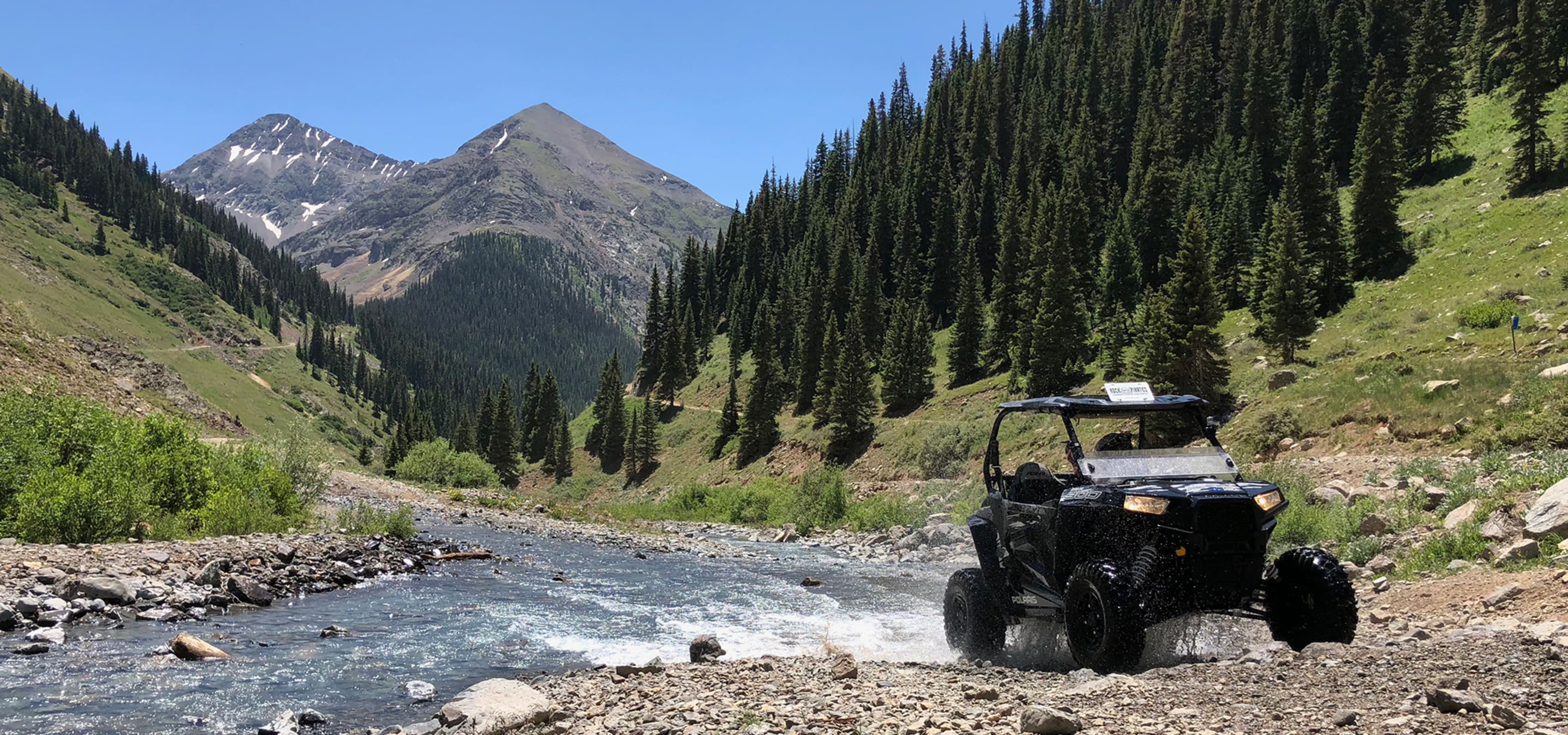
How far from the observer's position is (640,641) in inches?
559

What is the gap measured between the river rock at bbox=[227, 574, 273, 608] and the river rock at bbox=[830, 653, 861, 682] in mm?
12885

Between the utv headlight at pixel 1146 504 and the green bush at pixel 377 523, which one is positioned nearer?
the utv headlight at pixel 1146 504

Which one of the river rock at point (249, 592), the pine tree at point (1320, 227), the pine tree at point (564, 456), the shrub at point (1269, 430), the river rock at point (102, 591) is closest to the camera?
the river rock at point (102, 591)

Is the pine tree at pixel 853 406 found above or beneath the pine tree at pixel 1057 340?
beneath

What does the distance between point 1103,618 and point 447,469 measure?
78.8 m

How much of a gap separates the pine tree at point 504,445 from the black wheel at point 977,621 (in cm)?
9184

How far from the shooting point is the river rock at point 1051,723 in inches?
226

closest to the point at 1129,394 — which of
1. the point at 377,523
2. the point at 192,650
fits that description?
the point at 192,650

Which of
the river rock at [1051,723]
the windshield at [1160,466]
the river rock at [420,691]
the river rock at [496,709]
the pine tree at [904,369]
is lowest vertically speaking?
the river rock at [420,691]

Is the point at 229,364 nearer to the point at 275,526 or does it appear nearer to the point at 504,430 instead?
the point at 504,430

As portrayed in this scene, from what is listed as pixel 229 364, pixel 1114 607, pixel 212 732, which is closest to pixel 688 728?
pixel 1114 607

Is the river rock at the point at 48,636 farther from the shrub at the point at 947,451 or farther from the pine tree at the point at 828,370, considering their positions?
the pine tree at the point at 828,370

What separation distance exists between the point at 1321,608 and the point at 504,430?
323 ft

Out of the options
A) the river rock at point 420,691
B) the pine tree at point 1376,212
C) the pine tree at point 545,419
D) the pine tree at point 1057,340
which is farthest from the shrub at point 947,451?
the pine tree at point 545,419
